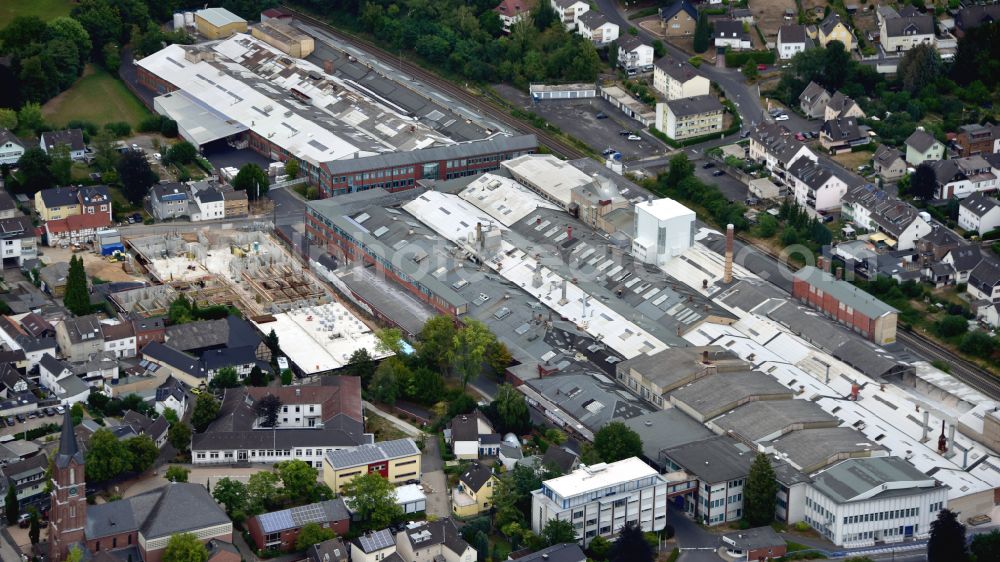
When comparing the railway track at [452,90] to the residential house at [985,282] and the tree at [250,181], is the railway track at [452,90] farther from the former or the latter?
the residential house at [985,282]

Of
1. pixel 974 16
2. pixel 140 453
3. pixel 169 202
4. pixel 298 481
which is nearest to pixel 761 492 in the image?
pixel 298 481

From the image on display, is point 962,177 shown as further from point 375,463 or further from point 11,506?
point 11,506

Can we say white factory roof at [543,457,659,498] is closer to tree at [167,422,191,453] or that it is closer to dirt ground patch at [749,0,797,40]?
tree at [167,422,191,453]

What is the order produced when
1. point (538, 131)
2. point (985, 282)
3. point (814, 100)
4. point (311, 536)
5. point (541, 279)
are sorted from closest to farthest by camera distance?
point (311, 536) < point (985, 282) < point (541, 279) < point (814, 100) < point (538, 131)

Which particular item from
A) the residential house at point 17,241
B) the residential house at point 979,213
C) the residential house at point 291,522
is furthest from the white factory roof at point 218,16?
the residential house at point 291,522

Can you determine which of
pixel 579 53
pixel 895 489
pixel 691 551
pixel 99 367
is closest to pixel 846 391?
pixel 895 489

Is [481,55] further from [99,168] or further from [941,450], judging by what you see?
[941,450]
